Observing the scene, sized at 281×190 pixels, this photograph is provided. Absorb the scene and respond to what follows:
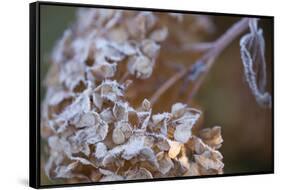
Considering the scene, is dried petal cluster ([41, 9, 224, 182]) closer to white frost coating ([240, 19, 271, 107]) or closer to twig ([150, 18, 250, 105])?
twig ([150, 18, 250, 105])

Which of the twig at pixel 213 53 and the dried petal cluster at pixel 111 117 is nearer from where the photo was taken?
the dried petal cluster at pixel 111 117

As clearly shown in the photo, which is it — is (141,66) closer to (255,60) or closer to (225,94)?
(225,94)

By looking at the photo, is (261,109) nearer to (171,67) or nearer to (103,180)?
(171,67)

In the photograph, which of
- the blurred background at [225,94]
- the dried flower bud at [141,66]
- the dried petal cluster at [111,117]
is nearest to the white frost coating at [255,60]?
the blurred background at [225,94]

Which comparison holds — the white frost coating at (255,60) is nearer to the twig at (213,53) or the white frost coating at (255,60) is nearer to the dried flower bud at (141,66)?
the twig at (213,53)

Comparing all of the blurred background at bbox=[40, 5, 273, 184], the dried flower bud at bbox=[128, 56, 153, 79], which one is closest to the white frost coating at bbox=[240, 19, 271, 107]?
the blurred background at bbox=[40, 5, 273, 184]

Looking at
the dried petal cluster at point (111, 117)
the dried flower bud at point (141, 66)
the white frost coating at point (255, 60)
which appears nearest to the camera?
the dried petal cluster at point (111, 117)

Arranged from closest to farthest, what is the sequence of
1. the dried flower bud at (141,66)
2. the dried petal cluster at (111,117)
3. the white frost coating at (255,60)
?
the dried petal cluster at (111,117) < the dried flower bud at (141,66) < the white frost coating at (255,60)
